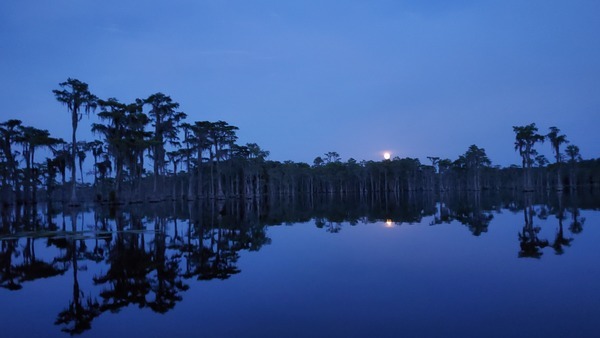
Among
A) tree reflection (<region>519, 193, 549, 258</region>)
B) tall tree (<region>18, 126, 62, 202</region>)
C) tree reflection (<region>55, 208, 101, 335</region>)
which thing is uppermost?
tall tree (<region>18, 126, 62, 202</region>)

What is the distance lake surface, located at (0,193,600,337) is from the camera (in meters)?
5.12

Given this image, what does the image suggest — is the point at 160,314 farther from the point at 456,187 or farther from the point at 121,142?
the point at 456,187

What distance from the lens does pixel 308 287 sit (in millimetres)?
7074

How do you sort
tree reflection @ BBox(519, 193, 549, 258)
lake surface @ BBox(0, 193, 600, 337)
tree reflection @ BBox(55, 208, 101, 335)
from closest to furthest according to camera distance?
lake surface @ BBox(0, 193, 600, 337) → tree reflection @ BBox(55, 208, 101, 335) → tree reflection @ BBox(519, 193, 549, 258)

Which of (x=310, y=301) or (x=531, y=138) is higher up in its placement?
(x=531, y=138)

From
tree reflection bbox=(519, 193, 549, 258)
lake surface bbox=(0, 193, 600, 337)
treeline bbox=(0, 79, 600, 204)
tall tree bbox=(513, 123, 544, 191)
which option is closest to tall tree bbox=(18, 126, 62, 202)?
treeline bbox=(0, 79, 600, 204)

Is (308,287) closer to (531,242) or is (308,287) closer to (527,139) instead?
(531,242)

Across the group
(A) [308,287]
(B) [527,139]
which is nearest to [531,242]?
(A) [308,287]

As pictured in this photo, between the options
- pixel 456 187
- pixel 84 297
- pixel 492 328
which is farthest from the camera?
pixel 456 187

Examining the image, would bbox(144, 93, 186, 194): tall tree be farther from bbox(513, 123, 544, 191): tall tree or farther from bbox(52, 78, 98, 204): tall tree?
bbox(513, 123, 544, 191): tall tree

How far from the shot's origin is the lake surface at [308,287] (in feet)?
16.8

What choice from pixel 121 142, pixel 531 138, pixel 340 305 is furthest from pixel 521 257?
pixel 531 138

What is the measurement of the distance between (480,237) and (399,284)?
7227 millimetres

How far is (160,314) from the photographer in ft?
19.1
